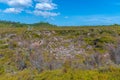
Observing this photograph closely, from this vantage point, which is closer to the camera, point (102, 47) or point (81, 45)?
point (102, 47)

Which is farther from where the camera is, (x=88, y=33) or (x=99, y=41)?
(x=88, y=33)

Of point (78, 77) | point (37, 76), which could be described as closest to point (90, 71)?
point (78, 77)

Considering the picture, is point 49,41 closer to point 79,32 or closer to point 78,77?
point 79,32

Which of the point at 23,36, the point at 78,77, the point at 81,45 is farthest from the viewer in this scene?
the point at 23,36

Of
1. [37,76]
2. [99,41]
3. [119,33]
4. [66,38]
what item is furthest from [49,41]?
[37,76]

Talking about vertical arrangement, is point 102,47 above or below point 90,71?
below

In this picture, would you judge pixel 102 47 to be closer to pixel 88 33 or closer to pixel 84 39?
pixel 84 39

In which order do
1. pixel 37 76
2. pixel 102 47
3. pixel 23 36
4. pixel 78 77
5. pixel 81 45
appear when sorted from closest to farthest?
pixel 78 77
pixel 37 76
pixel 102 47
pixel 81 45
pixel 23 36
